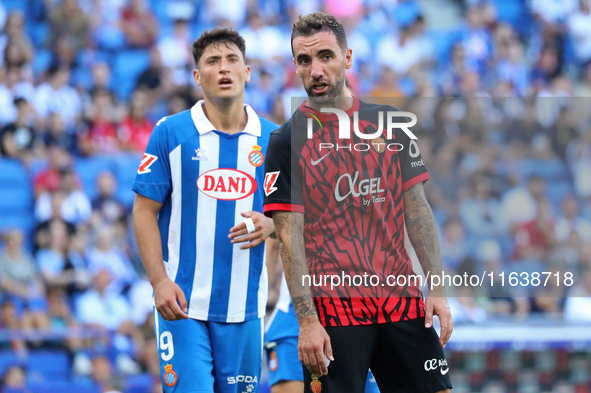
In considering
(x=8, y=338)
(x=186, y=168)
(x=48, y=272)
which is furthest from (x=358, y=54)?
(x=186, y=168)

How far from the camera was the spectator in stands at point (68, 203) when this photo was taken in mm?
10297

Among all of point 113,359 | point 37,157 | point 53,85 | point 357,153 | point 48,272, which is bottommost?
point 113,359

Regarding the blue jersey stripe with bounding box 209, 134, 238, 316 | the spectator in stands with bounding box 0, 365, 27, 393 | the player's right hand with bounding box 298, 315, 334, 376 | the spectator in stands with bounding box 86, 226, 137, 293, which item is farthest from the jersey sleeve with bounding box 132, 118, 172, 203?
the spectator in stands with bounding box 86, 226, 137, 293

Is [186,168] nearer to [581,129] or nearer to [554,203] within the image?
[554,203]

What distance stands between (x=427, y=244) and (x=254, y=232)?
110cm

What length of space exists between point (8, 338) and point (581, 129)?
26.7 feet

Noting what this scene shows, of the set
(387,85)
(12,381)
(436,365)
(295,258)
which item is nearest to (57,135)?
(12,381)

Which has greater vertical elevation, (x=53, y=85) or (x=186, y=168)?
(x=53, y=85)

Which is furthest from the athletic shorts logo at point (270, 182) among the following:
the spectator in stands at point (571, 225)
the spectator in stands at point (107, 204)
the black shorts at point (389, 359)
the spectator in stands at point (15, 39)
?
the spectator in stands at point (15, 39)

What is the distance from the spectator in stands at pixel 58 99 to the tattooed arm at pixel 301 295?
324 inches

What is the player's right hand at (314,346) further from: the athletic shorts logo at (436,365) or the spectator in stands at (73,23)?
the spectator in stands at (73,23)

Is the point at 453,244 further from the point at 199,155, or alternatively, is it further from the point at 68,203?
the point at 199,155

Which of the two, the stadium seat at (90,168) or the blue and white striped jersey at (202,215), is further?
the stadium seat at (90,168)

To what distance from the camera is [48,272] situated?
952 cm
